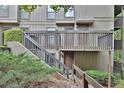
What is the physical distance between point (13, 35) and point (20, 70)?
37cm

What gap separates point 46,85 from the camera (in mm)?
2219

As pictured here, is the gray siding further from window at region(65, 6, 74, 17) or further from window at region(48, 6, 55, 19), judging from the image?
window at region(65, 6, 74, 17)

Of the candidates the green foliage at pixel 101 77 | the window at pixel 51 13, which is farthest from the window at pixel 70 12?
the green foliage at pixel 101 77

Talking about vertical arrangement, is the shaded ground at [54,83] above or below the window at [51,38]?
below

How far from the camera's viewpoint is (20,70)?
2.18 m

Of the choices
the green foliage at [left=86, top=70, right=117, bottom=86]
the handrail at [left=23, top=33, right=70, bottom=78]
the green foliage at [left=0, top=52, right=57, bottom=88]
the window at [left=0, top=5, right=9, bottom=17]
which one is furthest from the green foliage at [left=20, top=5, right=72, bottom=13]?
the green foliage at [left=86, top=70, right=117, bottom=86]

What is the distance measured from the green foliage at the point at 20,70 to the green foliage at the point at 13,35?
159mm

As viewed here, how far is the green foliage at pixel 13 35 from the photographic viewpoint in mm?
2262

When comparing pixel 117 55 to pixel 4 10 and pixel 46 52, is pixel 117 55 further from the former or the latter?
pixel 4 10

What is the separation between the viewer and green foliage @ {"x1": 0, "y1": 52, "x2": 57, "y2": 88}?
214 cm

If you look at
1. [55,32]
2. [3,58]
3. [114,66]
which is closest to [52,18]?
[55,32]

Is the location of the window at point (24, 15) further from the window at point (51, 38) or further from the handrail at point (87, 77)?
the handrail at point (87, 77)
